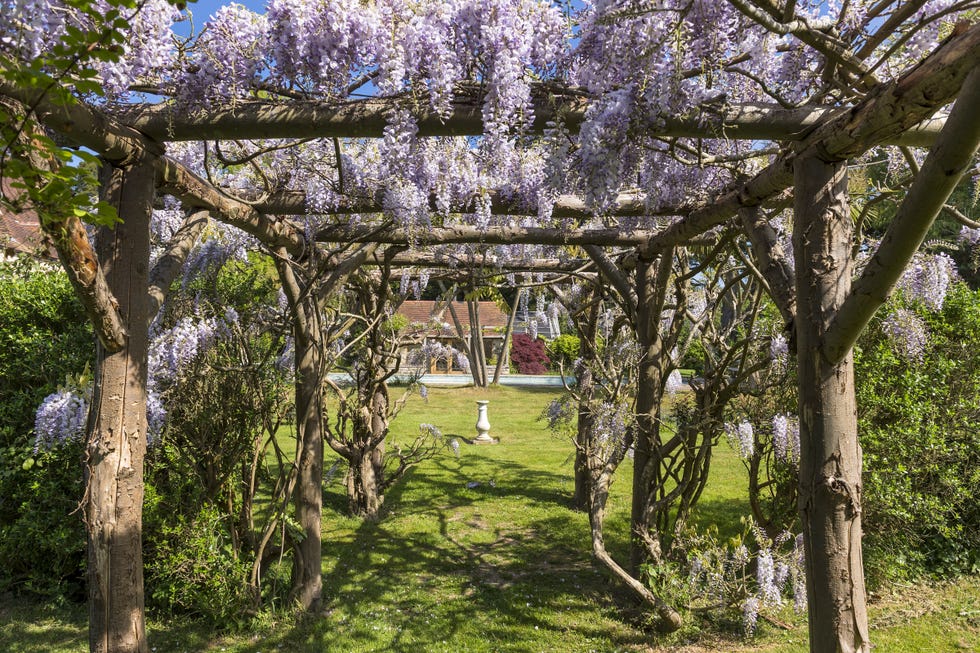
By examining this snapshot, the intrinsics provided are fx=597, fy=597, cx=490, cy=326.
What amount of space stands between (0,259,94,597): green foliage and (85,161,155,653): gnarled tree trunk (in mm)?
2306

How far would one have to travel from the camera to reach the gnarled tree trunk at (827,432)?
2035 millimetres

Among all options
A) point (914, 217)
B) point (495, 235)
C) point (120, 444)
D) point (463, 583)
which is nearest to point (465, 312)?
point (463, 583)

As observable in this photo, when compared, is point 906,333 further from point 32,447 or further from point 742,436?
point 32,447

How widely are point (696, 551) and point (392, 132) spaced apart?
339 centimetres

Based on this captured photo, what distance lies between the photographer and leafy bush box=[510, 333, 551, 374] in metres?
28.7

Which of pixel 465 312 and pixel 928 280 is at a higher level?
pixel 465 312

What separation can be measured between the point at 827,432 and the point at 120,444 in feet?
8.87

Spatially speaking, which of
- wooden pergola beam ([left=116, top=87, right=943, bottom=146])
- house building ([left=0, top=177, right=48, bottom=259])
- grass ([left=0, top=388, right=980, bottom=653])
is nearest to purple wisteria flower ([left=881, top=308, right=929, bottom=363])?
grass ([left=0, top=388, right=980, bottom=653])

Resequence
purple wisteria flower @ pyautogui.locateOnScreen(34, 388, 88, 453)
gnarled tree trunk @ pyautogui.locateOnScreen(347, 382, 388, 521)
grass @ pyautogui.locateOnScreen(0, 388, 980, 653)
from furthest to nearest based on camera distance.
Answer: gnarled tree trunk @ pyautogui.locateOnScreen(347, 382, 388, 521) → grass @ pyautogui.locateOnScreen(0, 388, 980, 653) → purple wisteria flower @ pyautogui.locateOnScreen(34, 388, 88, 453)

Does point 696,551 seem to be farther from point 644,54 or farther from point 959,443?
point 644,54

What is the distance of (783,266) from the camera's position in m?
2.50

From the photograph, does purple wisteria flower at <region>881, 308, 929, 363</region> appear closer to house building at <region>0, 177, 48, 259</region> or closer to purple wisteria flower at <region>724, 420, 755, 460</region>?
purple wisteria flower at <region>724, 420, 755, 460</region>

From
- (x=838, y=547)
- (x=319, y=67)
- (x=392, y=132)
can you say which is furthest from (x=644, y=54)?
(x=838, y=547)

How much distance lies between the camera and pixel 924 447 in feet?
15.1
